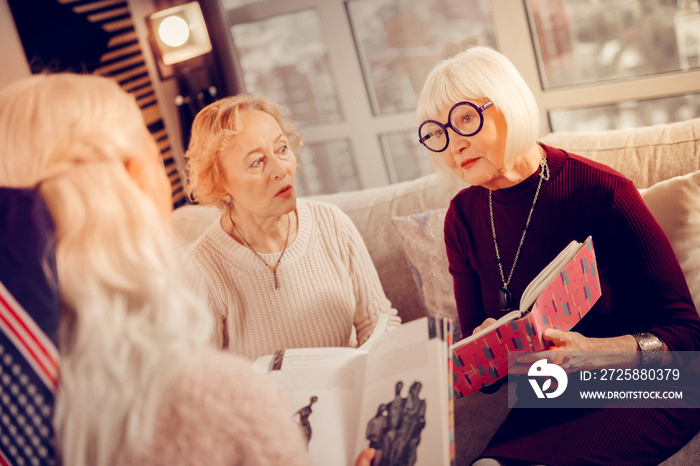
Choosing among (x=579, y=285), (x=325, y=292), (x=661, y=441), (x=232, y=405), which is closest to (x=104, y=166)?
(x=232, y=405)

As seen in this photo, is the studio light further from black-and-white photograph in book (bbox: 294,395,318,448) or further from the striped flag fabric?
the striped flag fabric

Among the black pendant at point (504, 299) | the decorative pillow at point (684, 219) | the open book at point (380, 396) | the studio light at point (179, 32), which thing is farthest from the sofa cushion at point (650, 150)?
the studio light at point (179, 32)

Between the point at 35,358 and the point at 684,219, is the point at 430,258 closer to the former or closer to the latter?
the point at 684,219

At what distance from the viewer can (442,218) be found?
6.40 ft

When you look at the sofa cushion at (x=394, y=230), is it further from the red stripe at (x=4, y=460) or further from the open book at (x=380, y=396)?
the red stripe at (x=4, y=460)

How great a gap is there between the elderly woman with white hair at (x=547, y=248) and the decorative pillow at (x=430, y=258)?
0.27 metres

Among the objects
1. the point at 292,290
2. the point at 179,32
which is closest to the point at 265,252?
the point at 292,290

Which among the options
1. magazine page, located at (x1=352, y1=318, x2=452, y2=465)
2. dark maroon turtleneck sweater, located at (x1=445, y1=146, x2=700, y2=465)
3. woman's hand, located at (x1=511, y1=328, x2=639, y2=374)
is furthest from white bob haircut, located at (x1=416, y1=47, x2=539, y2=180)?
magazine page, located at (x1=352, y1=318, x2=452, y2=465)

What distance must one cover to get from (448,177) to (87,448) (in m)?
1.22

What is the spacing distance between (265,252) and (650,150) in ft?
3.87

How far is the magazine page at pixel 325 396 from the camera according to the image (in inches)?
41.0

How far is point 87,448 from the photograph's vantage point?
72cm

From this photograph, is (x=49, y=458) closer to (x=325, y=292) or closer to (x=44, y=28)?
(x=325, y=292)

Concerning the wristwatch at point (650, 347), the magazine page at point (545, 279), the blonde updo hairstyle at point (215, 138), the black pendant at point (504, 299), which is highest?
the blonde updo hairstyle at point (215, 138)
